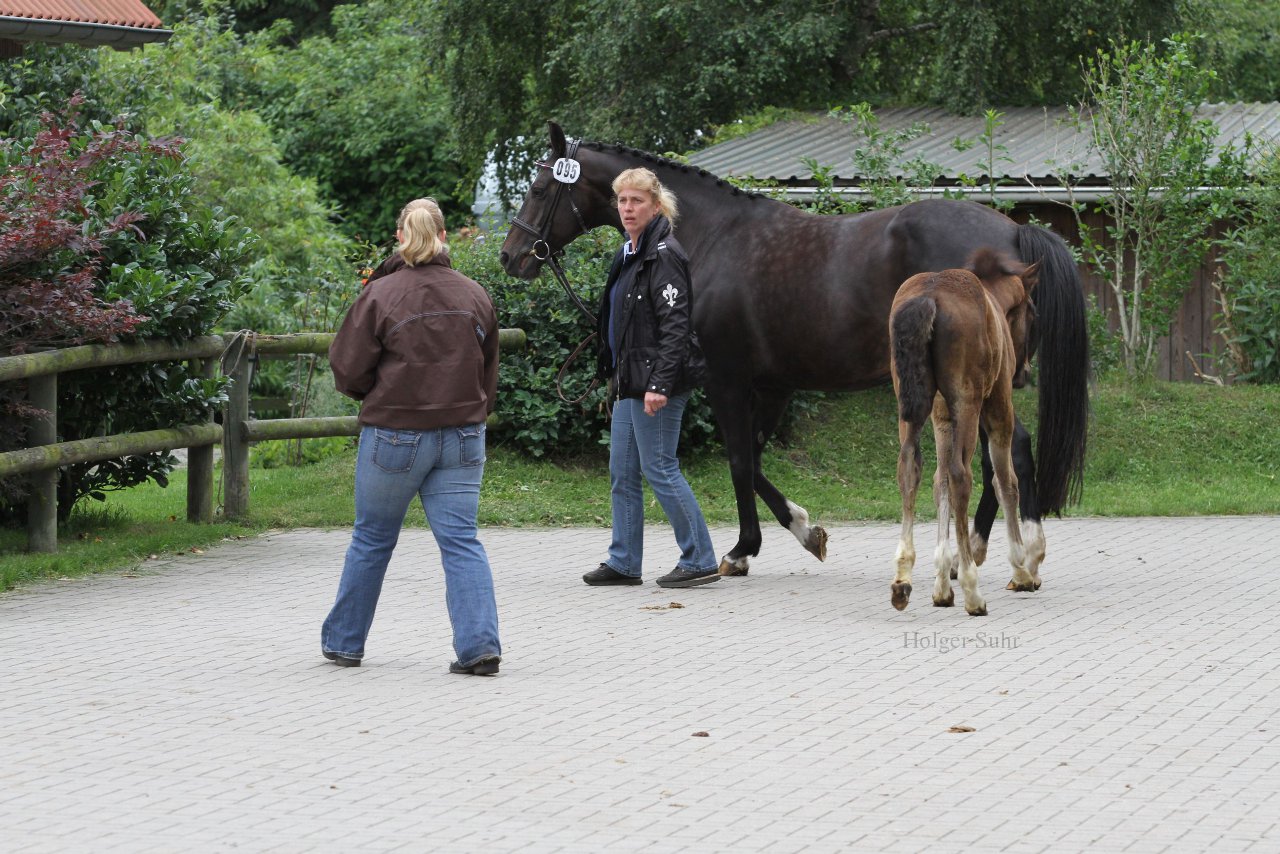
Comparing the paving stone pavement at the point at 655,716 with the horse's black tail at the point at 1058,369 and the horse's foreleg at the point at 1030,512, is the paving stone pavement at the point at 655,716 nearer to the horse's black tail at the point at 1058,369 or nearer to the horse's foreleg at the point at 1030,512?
the horse's foreleg at the point at 1030,512

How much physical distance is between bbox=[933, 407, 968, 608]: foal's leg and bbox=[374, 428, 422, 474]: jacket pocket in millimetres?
2518

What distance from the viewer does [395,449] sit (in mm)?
6617

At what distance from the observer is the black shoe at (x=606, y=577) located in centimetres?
890

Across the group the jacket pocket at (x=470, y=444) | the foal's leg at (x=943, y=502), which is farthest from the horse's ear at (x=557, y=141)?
the jacket pocket at (x=470, y=444)

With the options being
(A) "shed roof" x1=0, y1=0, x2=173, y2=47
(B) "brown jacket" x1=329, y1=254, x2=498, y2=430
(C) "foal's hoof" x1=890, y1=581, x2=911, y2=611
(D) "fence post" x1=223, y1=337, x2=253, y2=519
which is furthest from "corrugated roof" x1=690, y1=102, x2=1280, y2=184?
(B) "brown jacket" x1=329, y1=254, x2=498, y2=430

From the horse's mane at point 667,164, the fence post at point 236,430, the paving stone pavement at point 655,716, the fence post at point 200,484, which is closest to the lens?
the paving stone pavement at point 655,716

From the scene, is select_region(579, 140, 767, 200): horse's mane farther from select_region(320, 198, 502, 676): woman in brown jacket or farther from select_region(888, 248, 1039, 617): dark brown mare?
select_region(320, 198, 502, 676): woman in brown jacket

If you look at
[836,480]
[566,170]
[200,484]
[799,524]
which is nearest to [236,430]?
[200,484]

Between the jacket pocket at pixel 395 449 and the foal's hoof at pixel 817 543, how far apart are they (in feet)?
10.4

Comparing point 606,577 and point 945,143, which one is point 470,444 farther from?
point 945,143

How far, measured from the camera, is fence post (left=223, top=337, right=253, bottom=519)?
1084cm

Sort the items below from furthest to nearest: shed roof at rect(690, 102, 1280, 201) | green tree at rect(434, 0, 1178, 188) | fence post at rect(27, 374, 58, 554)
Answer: green tree at rect(434, 0, 1178, 188) < shed roof at rect(690, 102, 1280, 201) < fence post at rect(27, 374, 58, 554)

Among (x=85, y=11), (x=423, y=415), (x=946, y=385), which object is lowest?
(x=423, y=415)

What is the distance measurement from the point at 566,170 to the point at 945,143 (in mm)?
11809
